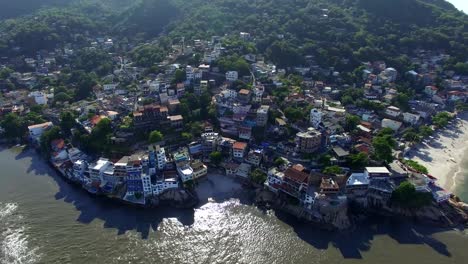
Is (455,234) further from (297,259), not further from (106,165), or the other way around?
(106,165)

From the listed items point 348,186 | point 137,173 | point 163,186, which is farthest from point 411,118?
point 137,173

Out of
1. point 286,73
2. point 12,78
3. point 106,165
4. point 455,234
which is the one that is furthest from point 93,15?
point 455,234

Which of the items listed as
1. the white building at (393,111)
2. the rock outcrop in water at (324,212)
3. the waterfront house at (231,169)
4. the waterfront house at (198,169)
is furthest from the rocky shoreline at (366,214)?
the white building at (393,111)

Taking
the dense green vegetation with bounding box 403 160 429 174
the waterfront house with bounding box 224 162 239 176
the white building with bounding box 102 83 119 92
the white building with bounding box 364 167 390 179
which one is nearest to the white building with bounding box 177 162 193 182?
the waterfront house with bounding box 224 162 239 176

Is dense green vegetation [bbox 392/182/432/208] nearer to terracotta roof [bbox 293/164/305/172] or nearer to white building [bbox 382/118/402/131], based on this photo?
terracotta roof [bbox 293/164/305/172]

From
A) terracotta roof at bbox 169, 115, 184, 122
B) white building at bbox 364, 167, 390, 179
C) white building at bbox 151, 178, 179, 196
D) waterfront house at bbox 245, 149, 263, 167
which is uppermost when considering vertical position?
white building at bbox 364, 167, 390, 179

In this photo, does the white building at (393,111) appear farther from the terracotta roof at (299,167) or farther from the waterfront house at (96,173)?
the waterfront house at (96,173)
